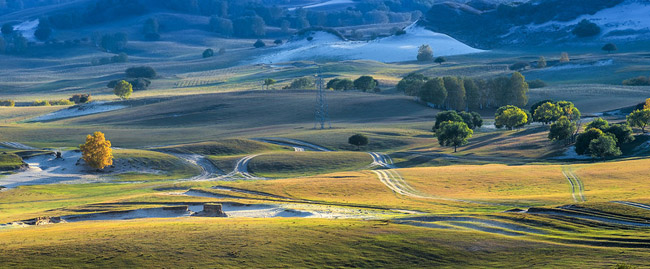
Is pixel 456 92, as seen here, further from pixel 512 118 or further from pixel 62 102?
pixel 62 102

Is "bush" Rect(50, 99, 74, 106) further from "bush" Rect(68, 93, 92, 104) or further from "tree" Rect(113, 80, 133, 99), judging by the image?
"tree" Rect(113, 80, 133, 99)

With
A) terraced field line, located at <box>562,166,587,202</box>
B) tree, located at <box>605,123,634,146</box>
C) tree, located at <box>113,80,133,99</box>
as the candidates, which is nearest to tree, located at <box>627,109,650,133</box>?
tree, located at <box>605,123,634,146</box>

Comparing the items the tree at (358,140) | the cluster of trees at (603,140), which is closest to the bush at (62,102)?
the tree at (358,140)

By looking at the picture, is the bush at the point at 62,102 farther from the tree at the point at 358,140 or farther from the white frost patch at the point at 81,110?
the tree at the point at 358,140

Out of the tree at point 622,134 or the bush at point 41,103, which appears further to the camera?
the bush at point 41,103

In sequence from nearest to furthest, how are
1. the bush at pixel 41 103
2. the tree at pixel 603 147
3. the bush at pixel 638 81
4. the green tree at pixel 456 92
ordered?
the tree at pixel 603 147 < the green tree at pixel 456 92 < the bush at pixel 638 81 < the bush at pixel 41 103

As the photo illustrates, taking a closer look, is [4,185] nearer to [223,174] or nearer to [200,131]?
[223,174]
